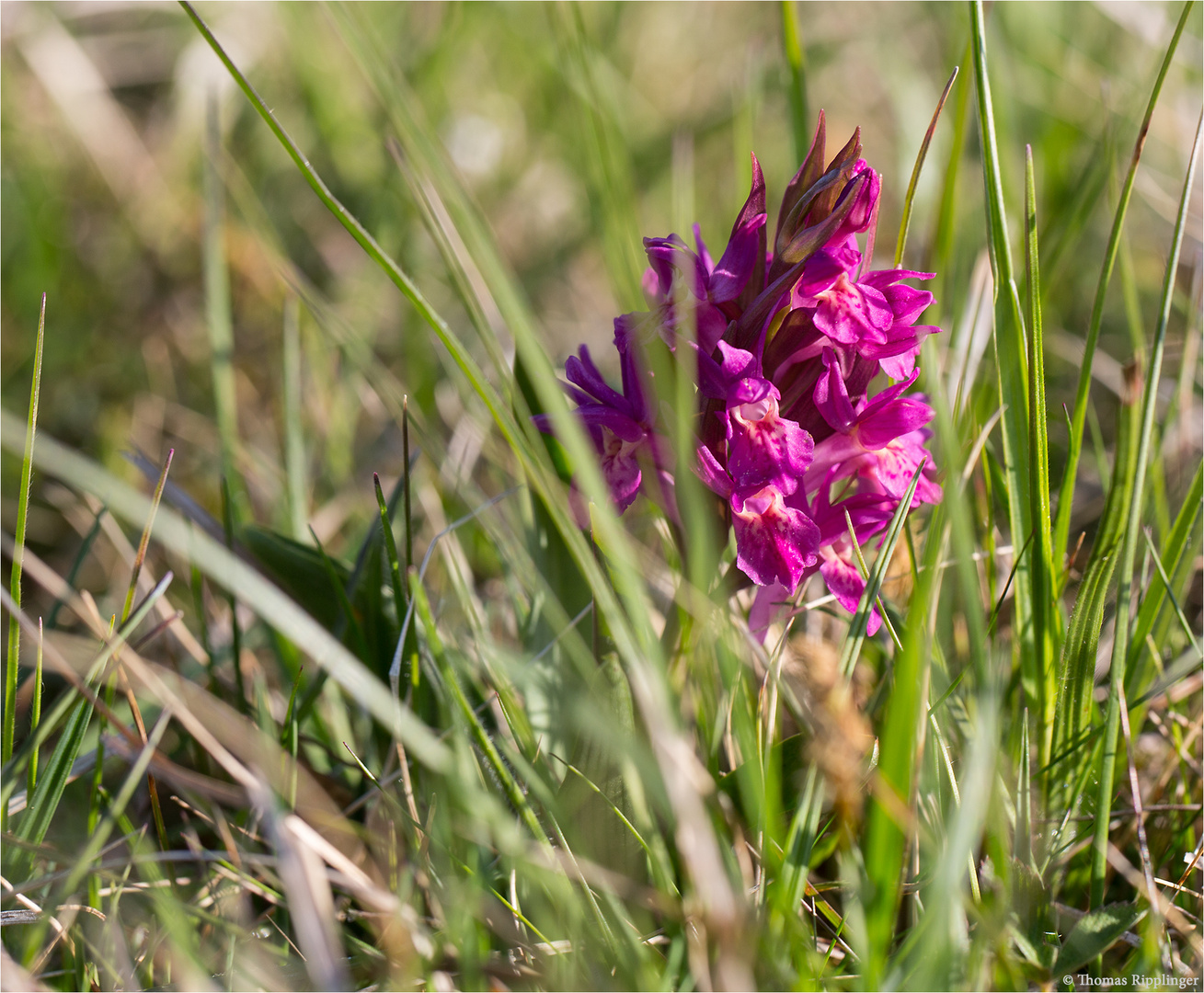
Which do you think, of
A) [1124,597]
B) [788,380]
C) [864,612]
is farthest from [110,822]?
[1124,597]

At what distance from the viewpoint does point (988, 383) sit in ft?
4.86

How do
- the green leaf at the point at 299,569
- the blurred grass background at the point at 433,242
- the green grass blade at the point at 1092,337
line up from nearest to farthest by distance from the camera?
the green grass blade at the point at 1092,337 → the green leaf at the point at 299,569 → the blurred grass background at the point at 433,242

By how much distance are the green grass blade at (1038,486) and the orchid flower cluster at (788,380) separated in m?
0.12

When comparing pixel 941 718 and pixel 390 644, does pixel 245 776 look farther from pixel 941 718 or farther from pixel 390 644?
pixel 941 718

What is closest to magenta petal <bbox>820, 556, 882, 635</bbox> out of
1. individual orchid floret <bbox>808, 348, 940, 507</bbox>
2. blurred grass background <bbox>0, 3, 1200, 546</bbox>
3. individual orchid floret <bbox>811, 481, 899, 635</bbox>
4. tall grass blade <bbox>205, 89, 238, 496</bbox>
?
individual orchid floret <bbox>811, 481, 899, 635</bbox>

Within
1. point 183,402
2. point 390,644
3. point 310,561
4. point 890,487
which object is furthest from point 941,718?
point 183,402

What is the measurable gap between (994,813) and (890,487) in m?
0.46

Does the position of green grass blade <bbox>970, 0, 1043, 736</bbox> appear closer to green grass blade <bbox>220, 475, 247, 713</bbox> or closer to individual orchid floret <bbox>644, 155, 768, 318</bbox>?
individual orchid floret <bbox>644, 155, 768, 318</bbox>

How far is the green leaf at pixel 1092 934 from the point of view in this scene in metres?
0.99

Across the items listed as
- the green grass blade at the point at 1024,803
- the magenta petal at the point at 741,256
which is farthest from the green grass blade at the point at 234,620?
the green grass blade at the point at 1024,803

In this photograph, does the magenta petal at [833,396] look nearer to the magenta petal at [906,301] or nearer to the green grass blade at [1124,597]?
the magenta petal at [906,301]

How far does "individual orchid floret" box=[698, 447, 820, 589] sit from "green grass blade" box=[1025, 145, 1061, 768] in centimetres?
27

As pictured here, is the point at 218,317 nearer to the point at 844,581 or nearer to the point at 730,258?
the point at 730,258

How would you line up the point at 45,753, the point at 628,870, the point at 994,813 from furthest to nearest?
the point at 45,753
the point at 628,870
the point at 994,813
